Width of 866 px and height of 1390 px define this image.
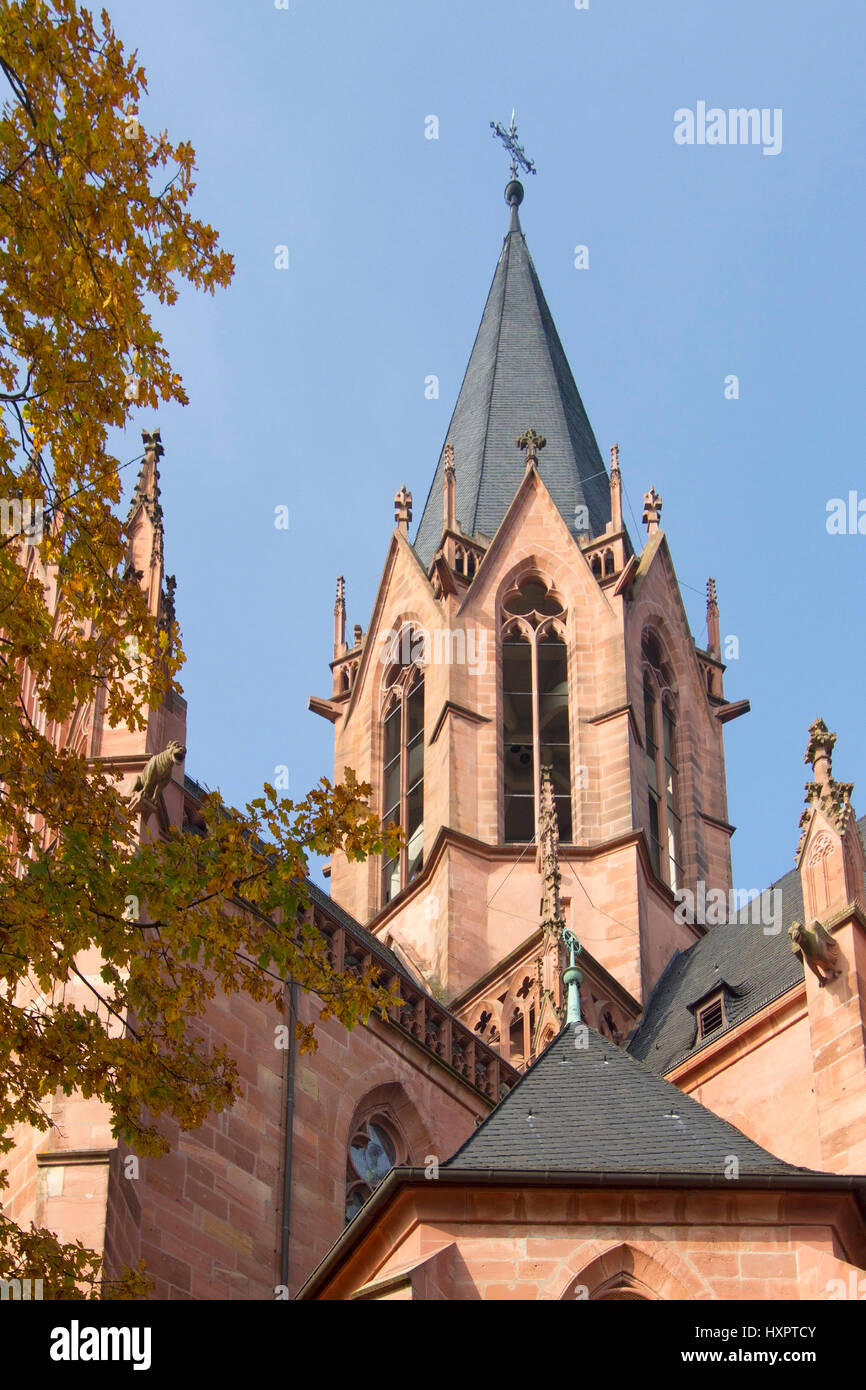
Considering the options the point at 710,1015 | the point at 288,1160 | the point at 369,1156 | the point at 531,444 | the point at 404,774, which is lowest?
the point at 288,1160

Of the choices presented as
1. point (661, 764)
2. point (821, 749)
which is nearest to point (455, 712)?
point (661, 764)

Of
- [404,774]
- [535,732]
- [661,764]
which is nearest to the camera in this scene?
[535,732]

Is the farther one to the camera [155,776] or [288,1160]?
[288,1160]

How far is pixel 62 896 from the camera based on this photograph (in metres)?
9.27

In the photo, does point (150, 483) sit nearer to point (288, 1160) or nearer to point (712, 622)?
point (288, 1160)

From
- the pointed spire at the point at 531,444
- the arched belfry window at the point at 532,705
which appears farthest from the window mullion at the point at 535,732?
the pointed spire at the point at 531,444

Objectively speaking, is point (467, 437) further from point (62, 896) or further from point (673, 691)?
point (62, 896)

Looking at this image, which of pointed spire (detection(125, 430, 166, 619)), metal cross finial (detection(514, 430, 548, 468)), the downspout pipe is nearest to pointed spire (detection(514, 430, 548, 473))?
metal cross finial (detection(514, 430, 548, 468))

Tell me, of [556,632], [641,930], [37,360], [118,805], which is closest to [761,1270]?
[118,805]

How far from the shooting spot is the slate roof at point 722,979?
23.2 metres

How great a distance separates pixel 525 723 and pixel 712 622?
6142 mm

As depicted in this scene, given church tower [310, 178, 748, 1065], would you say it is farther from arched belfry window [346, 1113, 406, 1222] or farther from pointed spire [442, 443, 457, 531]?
arched belfry window [346, 1113, 406, 1222]

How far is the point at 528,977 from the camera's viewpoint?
28.1m

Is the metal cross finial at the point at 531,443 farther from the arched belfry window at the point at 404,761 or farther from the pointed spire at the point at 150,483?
the pointed spire at the point at 150,483
